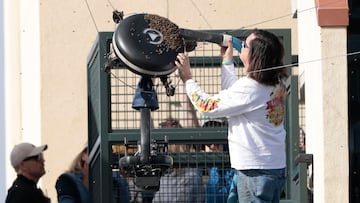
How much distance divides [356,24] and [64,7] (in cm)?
426

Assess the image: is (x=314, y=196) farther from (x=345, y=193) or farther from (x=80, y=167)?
(x=80, y=167)

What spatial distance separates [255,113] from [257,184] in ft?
1.30

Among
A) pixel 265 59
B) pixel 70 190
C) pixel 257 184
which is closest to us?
pixel 257 184

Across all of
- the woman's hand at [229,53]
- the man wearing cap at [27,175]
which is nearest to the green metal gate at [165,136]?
the man wearing cap at [27,175]

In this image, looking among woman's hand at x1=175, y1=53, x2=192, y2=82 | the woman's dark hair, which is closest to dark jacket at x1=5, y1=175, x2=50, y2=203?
woman's hand at x1=175, y1=53, x2=192, y2=82

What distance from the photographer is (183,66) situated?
5949 millimetres

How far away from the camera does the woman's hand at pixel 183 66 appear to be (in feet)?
19.4

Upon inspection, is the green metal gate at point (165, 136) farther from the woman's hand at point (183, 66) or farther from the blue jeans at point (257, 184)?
the blue jeans at point (257, 184)

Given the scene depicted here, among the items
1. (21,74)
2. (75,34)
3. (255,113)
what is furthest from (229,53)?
(21,74)

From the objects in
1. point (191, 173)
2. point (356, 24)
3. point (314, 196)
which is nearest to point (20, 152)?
point (191, 173)

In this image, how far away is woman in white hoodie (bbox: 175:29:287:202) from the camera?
5766 mm

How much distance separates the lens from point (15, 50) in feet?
39.0

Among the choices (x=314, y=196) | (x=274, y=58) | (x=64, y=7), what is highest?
(x=64, y=7)

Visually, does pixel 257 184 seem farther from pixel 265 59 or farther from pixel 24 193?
pixel 24 193
